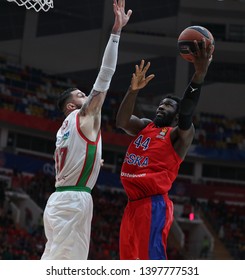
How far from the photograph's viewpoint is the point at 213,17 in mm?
27203

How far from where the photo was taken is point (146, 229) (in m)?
4.98

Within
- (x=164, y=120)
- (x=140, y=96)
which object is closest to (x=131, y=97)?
(x=164, y=120)

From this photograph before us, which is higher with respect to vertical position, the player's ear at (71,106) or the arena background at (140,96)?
the arena background at (140,96)

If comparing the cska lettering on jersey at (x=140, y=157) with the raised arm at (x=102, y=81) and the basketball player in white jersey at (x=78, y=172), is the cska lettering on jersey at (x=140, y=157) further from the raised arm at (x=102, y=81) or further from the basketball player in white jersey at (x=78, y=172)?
the raised arm at (x=102, y=81)

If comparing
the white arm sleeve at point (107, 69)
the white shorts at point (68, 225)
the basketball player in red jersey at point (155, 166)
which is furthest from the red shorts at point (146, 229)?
the white arm sleeve at point (107, 69)

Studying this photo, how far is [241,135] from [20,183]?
36.2 ft

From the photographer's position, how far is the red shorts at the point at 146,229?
4.94m

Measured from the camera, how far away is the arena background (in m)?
22.6

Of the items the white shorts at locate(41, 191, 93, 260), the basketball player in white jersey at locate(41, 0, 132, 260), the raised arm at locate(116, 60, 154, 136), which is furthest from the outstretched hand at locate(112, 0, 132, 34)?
the white shorts at locate(41, 191, 93, 260)

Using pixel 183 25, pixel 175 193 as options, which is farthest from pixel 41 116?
pixel 183 25

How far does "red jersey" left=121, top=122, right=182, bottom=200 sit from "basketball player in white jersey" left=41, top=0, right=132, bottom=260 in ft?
1.28

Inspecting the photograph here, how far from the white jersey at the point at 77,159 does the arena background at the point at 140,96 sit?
16098 mm
